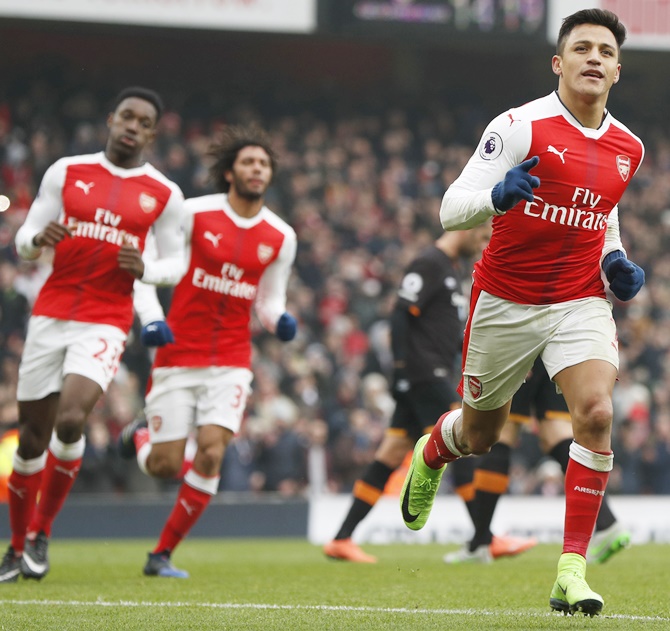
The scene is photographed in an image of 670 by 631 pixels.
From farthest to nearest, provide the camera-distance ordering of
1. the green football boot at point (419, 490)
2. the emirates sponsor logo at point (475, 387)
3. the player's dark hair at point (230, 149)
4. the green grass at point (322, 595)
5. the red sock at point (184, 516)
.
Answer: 1. the player's dark hair at point (230, 149)
2. the red sock at point (184, 516)
3. the green football boot at point (419, 490)
4. the emirates sponsor logo at point (475, 387)
5. the green grass at point (322, 595)

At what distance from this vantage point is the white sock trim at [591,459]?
5586mm

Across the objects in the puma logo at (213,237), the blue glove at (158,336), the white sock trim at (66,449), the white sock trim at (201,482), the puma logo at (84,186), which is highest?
the puma logo at (84,186)

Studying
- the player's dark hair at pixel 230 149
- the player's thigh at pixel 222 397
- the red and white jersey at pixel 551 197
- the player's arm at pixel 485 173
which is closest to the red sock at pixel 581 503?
the red and white jersey at pixel 551 197

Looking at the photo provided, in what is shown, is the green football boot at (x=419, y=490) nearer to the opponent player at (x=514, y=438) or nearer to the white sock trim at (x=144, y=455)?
the opponent player at (x=514, y=438)

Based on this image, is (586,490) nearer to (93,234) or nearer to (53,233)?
(53,233)

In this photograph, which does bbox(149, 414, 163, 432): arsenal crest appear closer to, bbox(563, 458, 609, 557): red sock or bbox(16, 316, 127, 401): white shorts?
bbox(16, 316, 127, 401): white shorts

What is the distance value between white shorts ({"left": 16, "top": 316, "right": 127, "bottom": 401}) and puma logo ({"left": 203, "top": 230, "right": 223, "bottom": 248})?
3.65ft

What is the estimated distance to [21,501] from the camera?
7.80 m

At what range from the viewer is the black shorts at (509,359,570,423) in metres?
8.99

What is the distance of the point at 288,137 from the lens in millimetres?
22156

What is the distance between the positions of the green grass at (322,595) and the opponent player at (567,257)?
0.69 metres

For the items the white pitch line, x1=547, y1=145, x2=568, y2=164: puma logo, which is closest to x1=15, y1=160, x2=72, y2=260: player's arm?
the white pitch line

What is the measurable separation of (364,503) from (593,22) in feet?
15.0

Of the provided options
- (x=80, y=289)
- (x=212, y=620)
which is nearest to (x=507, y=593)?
(x=212, y=620)
